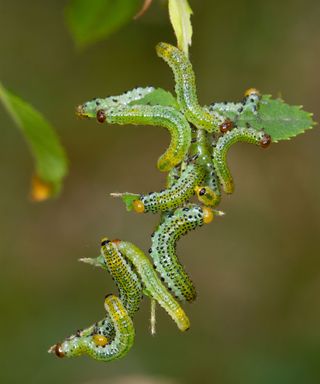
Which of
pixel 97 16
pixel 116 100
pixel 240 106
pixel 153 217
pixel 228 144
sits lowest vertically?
pixel 228 144

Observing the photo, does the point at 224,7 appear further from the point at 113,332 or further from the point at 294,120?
the point at 113,332

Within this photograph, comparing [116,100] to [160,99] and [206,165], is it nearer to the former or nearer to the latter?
[160,99]

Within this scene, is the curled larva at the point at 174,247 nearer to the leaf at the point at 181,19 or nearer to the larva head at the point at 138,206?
the larva head at the point at 138,206

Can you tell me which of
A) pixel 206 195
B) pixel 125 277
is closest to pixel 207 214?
pixel 206 195

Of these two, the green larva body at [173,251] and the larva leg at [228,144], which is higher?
the larva leg at [228,144]

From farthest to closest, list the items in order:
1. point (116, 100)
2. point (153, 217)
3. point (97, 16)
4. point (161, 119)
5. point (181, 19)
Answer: point (153, 217) < point (97, 16) < point (116, 100) < point (161, 119) < point (181, 19)

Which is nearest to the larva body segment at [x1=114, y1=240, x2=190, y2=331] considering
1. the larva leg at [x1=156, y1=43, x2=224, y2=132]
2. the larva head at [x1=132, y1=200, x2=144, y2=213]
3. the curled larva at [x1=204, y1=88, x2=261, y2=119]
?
the larva head at [x1=132, y1=200, x2=144, y2=213]

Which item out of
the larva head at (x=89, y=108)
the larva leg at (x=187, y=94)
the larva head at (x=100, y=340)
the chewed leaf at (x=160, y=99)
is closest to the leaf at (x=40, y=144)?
the larva head at (x=89, y=108)
